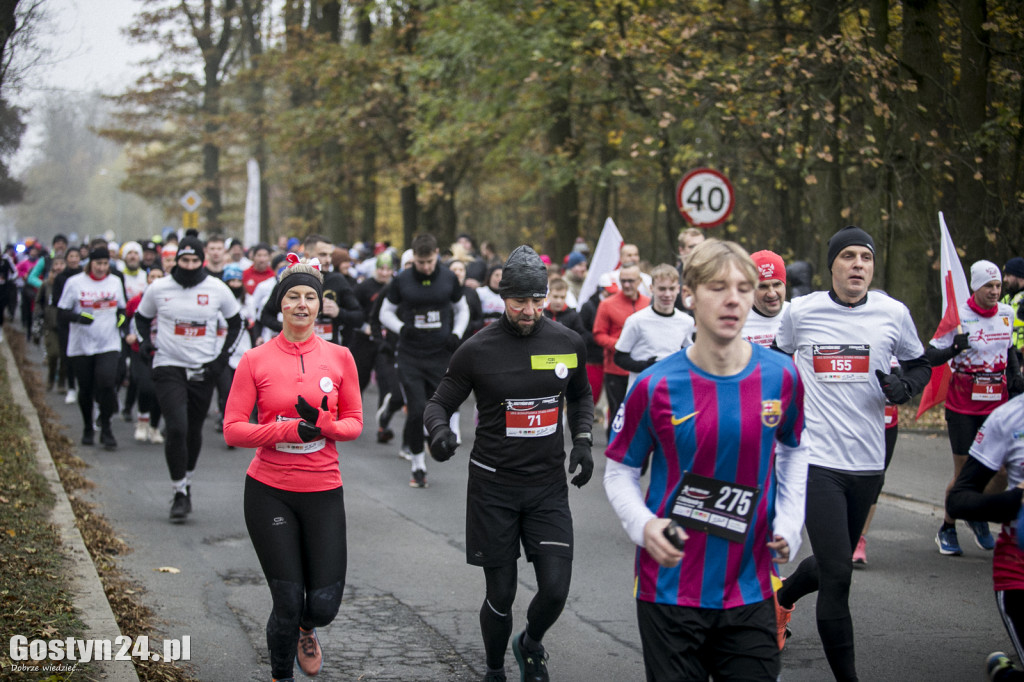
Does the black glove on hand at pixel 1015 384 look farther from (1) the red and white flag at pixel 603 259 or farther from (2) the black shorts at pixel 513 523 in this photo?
(1) the red and white flag at pixel 603 259

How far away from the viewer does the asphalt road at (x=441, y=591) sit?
5.77m

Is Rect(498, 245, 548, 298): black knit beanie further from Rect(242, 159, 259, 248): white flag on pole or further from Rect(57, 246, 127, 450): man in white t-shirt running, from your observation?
Rect(242, 159, 259, 248): white flag on pole

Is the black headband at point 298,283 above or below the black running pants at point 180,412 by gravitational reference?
above

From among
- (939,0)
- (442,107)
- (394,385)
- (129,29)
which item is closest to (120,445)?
(394,385)

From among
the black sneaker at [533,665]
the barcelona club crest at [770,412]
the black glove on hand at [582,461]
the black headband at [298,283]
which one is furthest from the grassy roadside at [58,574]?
the barcelona club crest at [770,412]

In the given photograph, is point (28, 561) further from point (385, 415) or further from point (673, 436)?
point (385, 415)

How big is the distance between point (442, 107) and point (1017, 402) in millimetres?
23343

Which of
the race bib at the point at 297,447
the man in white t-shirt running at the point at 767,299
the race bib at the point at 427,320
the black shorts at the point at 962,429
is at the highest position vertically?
the man in white t-shirt running at the point at 767,299

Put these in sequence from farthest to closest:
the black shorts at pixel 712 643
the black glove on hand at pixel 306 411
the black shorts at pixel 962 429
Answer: the black shorts at pixel 962 429 → the black glove on hand at pixel 306 411 → the black shorts at pixel 712 643

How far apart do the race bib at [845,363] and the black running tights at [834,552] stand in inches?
18.7

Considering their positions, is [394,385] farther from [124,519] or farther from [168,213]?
[168,213]

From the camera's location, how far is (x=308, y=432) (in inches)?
198

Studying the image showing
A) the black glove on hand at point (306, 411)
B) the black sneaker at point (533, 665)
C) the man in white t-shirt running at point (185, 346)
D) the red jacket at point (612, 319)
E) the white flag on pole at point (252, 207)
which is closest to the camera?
the black glove on hand at point (306, 411)

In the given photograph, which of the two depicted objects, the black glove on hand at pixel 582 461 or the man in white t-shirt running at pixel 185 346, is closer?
the black glove on hand at pixel 582 461
